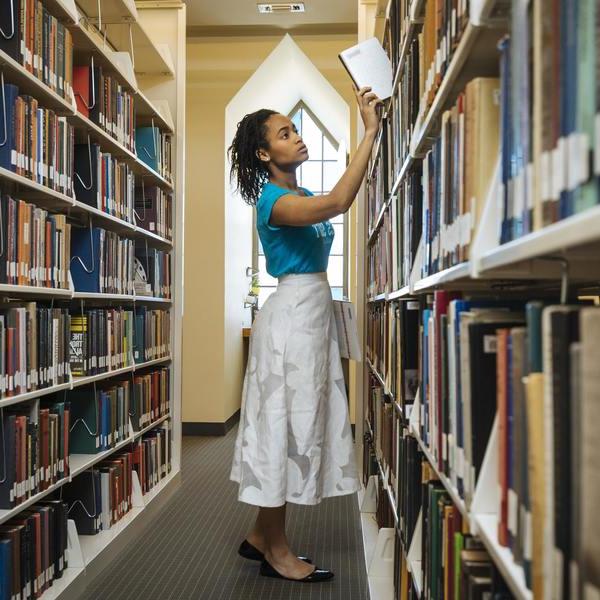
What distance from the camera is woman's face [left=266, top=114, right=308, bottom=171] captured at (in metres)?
2.41

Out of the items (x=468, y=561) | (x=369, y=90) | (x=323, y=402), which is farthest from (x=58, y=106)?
(x=468, y=561)

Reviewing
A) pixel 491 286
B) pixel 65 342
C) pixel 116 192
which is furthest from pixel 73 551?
pixel 491 286

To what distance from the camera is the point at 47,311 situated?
212 cm

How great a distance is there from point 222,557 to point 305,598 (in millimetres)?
485

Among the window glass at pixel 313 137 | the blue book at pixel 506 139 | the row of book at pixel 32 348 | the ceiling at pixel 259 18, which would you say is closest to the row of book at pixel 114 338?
the row of book at pixel 32 348

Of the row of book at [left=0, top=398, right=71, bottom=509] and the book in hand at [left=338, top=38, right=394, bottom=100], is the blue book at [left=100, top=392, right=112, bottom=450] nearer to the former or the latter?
the row of book at [left=0, top=398, right=71, bottom=509]

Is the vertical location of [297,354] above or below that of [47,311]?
below

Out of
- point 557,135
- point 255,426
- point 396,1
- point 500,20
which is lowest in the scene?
point 255,426

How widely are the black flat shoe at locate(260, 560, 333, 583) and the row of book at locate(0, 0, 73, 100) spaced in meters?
1.69

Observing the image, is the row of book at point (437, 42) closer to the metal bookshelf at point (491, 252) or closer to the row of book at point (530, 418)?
the metal bookshelf at point (491, 252)

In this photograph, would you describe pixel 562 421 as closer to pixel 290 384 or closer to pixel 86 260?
pixel 290 384

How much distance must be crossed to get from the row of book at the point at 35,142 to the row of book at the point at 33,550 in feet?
3.18

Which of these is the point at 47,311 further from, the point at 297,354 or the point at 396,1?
the point at 396,1

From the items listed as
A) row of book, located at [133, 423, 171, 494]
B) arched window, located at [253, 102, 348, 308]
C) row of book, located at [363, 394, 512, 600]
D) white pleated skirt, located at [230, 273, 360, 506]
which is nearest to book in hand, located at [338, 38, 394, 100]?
white pleated skirt, located at [230, 273, 360, 506]
